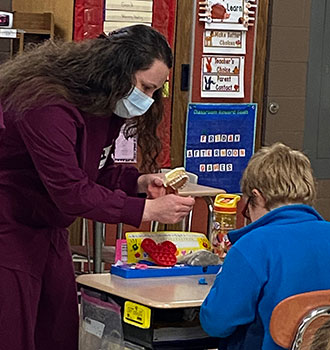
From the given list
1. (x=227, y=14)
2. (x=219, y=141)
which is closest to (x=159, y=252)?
(x=219, y=141)

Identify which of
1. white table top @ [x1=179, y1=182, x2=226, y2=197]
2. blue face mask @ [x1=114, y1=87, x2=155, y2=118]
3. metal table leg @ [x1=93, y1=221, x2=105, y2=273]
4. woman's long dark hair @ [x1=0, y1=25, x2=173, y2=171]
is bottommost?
metal table leg @ [x1=93, y1=221, x2=105, y2=273]

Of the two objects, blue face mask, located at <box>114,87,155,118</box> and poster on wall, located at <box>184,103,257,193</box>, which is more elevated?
blue face mask, located at <box>114,87,155,118</box>

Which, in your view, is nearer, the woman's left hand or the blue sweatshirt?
the blue sweatshirt

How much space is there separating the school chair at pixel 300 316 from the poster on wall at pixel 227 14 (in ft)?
11.4

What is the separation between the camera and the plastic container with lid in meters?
3.21

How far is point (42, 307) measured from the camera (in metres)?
3.02

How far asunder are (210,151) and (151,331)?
321 cm

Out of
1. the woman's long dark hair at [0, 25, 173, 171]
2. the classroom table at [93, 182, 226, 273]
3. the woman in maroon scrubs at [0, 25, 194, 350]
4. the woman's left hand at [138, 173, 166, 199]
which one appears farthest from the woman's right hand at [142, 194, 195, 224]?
the classroom table at [93, 182, 226, 273]

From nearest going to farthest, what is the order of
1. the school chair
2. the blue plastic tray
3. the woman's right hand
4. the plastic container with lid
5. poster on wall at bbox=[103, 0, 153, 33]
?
the school chair < the woman's right hand < the blue plastic tray < the plastic container with lid < poster on wall at bbox=[103, 0, 153, 33]

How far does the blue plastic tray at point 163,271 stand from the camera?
2.95m

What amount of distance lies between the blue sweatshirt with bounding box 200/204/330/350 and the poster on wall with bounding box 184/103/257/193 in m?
A: 3.17

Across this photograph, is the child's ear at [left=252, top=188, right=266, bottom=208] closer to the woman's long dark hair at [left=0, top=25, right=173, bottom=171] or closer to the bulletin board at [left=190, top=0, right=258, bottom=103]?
the woman's long dark hair at [left=0, top=25, right=173, bottom=171]

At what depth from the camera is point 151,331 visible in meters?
2.71

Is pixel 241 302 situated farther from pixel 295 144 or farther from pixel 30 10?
pixel 295 144
